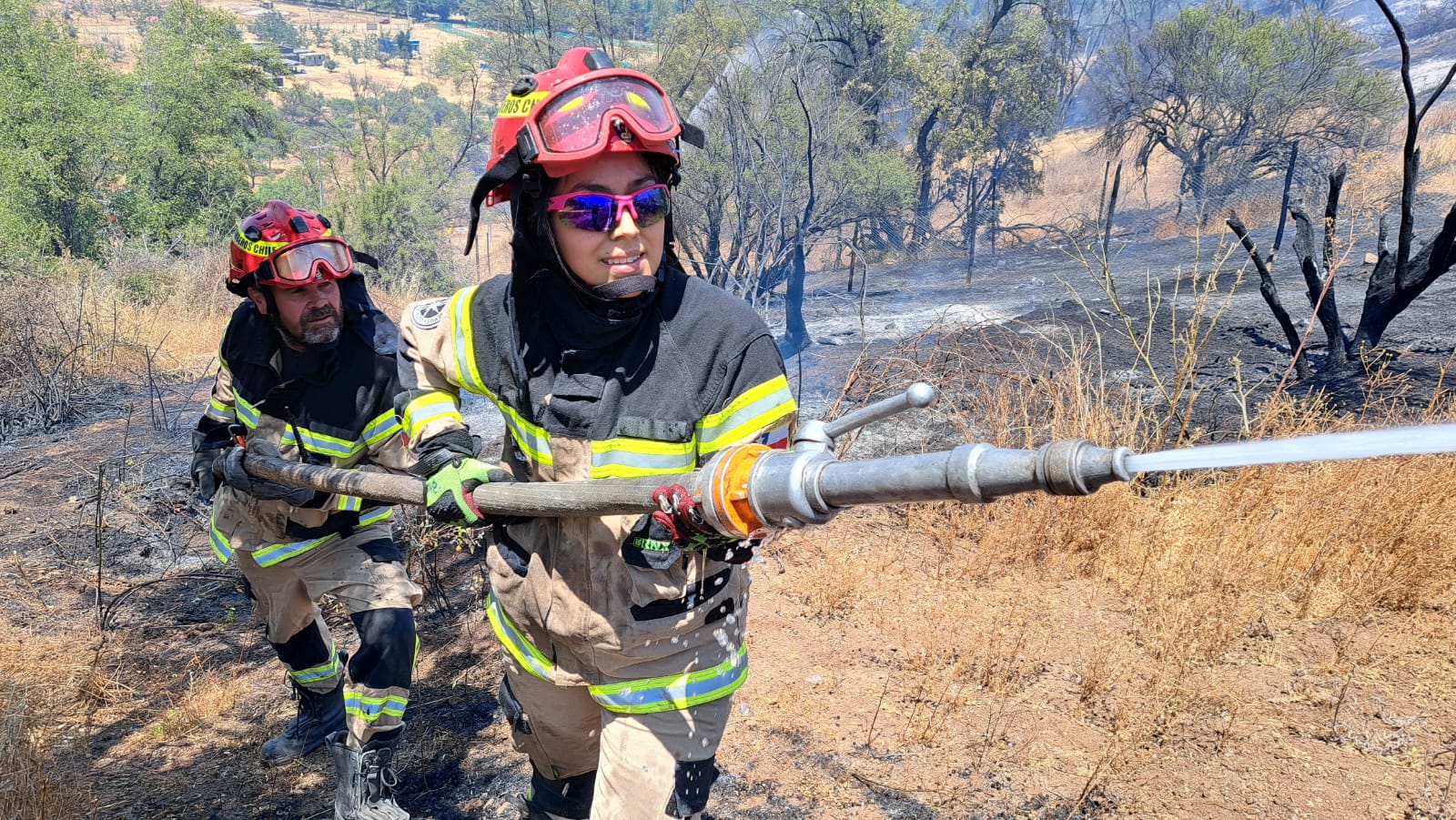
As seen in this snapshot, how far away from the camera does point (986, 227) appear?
17562 mm

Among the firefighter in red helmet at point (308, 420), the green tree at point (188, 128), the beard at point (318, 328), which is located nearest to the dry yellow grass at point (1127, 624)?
the firefighter in red helmet at point (308, 420)

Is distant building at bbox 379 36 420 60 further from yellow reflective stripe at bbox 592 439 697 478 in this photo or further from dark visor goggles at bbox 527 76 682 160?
yellow reflective stripe at bbox 592 439 697 478

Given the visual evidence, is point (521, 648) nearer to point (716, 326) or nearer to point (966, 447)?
point (716, 326)

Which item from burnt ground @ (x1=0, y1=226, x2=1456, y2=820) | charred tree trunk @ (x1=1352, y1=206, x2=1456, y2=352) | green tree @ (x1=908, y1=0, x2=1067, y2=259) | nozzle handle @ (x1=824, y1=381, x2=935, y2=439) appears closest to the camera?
nozzle handle @ (x1=824, y1=381, x2=935, y2=439)

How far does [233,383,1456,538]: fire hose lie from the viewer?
1.08 metres

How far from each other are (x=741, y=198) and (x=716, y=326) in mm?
7815

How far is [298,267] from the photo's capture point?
328 centimetres

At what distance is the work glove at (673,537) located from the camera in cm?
169

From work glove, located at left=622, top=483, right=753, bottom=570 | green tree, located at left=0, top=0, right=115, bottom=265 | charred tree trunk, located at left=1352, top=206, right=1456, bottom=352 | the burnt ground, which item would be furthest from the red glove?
green tree, located at left=0, top=0, right=115, bottom=265

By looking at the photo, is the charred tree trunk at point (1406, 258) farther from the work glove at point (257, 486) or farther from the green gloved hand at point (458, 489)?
the work glove at point (257, 486)

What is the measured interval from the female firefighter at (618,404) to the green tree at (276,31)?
68834 millimetres

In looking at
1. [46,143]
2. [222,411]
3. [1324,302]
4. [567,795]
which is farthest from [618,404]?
[46,143]

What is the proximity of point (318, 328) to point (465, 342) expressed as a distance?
4.66 feet

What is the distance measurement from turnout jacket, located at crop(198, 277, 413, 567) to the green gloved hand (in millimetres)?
1228
